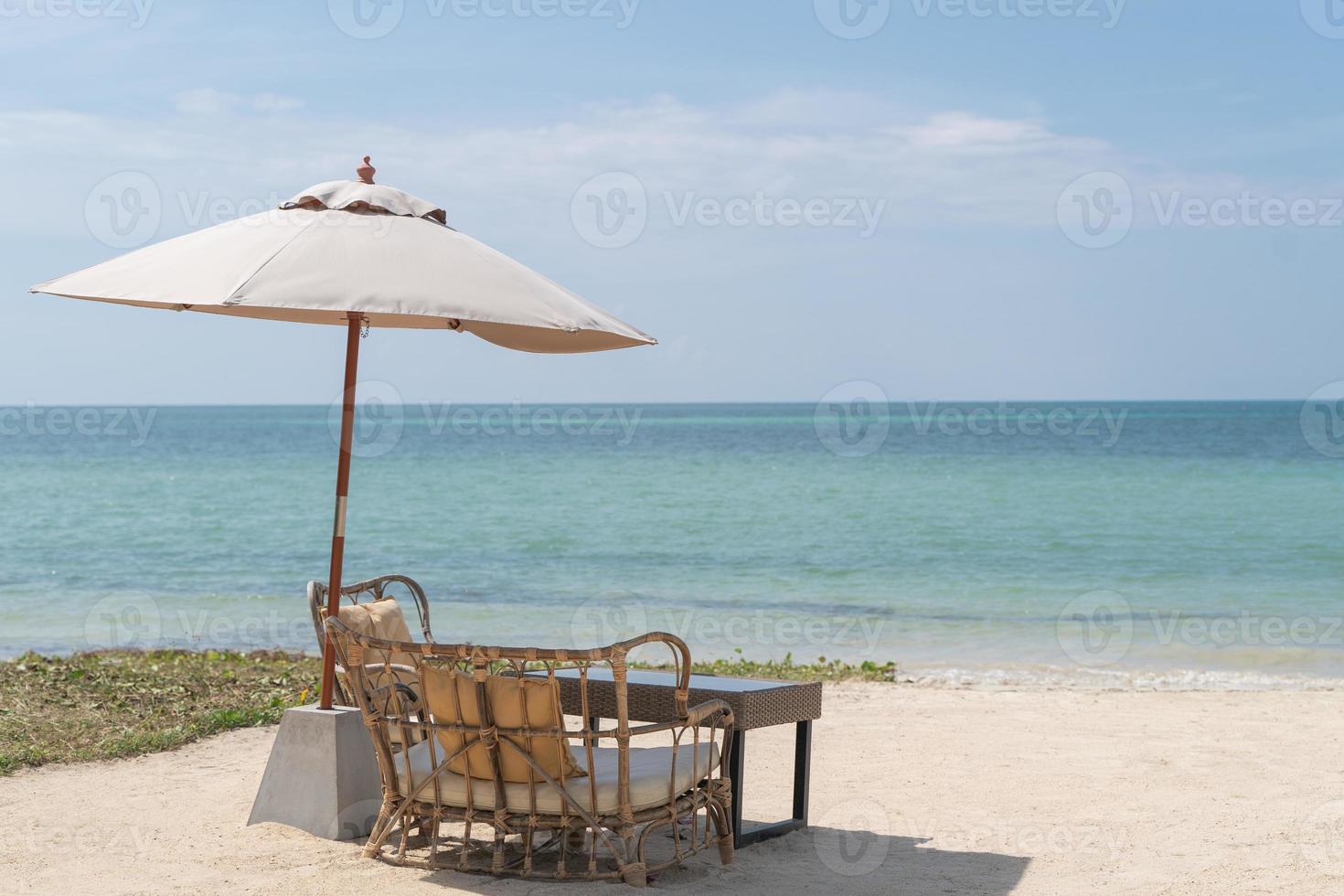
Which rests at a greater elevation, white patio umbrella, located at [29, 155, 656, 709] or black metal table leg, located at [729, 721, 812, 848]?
white patio umbrella, located at [29, 155, 656, 709]

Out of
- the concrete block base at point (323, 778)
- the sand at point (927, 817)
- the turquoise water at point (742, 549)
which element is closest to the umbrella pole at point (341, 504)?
the concrete block base at point (323, 778)

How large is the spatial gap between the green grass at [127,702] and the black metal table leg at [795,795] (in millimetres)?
3264

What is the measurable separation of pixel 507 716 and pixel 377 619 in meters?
1.37

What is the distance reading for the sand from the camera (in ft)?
13.9

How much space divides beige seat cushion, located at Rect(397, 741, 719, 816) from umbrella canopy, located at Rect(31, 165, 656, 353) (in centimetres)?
153

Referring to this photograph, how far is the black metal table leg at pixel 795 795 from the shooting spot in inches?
188

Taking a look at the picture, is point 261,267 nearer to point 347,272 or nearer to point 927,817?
point 347,272

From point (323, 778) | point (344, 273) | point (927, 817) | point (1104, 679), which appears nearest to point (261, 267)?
point (344, 273)

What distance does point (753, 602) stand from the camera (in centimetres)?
1598

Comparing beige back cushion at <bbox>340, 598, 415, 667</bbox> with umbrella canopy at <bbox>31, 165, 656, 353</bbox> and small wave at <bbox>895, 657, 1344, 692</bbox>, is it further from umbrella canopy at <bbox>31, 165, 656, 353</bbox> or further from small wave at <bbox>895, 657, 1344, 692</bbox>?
small wave at <bbox>895, 657, 1344, 692</bbox>

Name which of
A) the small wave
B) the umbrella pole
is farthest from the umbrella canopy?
the small wave

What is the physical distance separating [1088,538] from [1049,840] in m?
21.2

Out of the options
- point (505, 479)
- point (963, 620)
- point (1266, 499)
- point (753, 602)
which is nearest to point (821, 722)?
point (963, 620)

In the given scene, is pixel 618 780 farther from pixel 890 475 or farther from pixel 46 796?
pixel 890 475
